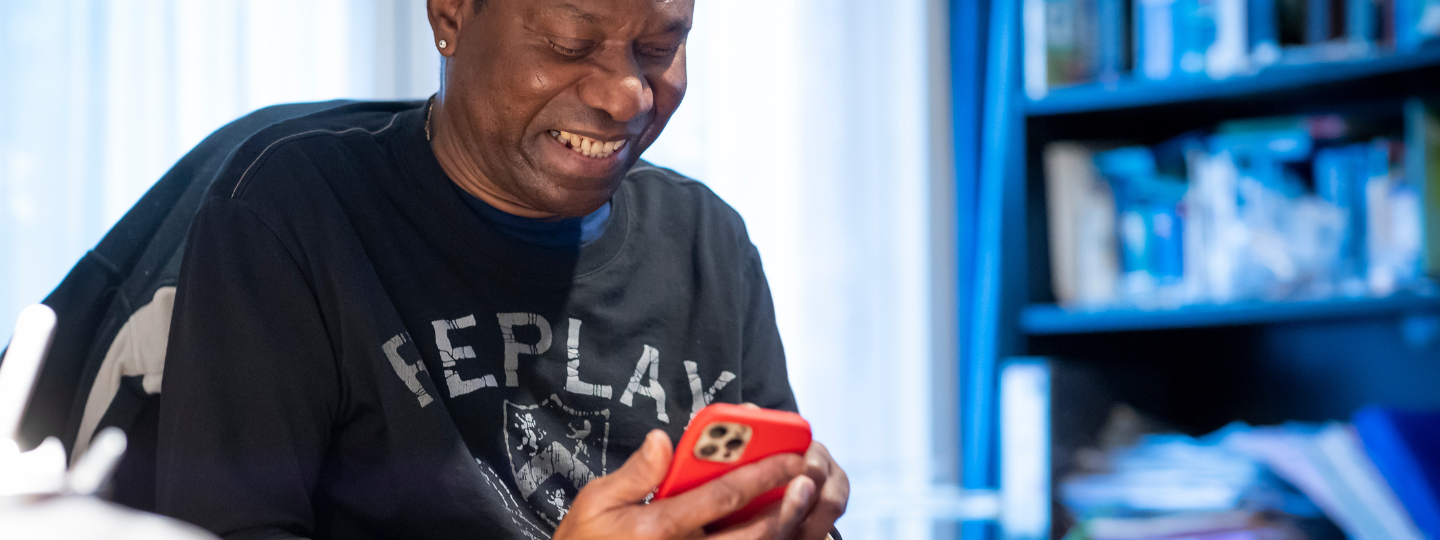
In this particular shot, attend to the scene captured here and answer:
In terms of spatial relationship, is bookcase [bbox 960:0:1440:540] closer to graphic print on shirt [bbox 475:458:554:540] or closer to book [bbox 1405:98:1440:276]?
book [bbox 1405:98:1440:276]

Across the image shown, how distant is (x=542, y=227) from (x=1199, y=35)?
1018mm

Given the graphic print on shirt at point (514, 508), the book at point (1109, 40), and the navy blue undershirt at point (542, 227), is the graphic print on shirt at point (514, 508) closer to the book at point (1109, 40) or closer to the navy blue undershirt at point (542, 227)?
the navy blue undershirt at point (542, 227)

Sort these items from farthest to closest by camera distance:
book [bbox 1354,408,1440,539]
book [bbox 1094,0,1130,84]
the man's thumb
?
book [bbox 1094,0,1130,84]
book [bbox 1354,408,1440,539]
the man's thumb

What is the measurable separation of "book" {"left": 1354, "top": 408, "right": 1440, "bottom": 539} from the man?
882 millimetres

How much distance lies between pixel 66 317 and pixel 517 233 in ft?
1.06

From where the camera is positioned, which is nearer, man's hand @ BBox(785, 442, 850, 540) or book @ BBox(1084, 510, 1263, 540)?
man's hand @ BBox(785, 442, 850, 540)

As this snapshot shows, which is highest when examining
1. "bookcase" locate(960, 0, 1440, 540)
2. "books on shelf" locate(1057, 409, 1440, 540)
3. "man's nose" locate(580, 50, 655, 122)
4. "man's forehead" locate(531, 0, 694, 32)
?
"man's forehead" locate(531, 0, 694, 32)

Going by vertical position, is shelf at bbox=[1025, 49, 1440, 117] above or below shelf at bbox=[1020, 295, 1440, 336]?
above

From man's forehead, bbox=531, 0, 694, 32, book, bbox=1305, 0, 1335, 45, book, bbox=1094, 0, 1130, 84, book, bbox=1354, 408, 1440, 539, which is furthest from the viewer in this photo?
book, bbox=1094, 0, 1130, 84

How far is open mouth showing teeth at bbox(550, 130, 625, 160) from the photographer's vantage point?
753 mm

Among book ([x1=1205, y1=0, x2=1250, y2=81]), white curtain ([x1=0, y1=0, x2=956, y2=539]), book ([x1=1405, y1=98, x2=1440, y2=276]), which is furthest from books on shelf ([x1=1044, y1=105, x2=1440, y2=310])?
white curtain ([x1=0, y1=0, x2=956, y2=539])

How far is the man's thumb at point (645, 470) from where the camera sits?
0.57 metres

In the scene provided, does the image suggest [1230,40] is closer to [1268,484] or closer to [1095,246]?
[1095,246]

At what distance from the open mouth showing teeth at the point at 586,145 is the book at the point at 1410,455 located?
1065 mm
